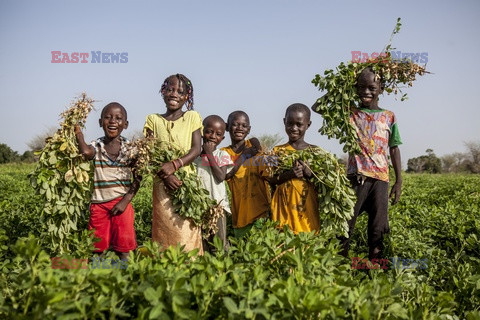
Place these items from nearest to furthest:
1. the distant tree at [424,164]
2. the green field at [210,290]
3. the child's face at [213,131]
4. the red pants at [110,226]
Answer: the green field at [210,290] < the red pants at [110,226] < the child's face at [213,131] < the distant tree at [424,164]

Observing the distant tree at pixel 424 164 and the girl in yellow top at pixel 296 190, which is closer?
the girl in yellow top at pixel 296 190

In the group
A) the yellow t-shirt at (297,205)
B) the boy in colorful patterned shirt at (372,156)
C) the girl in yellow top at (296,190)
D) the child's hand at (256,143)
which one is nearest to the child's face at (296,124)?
the girl in yellow top at (296,190)

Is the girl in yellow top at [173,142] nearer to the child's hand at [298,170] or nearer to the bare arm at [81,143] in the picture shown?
the bare arm at [81,143]

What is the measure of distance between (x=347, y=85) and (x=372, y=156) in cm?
71

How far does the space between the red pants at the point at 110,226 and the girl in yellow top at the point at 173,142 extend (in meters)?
0.24

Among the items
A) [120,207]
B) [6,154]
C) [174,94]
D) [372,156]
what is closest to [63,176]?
[120,207]

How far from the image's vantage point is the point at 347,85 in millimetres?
3809

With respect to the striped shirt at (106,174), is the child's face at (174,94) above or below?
above

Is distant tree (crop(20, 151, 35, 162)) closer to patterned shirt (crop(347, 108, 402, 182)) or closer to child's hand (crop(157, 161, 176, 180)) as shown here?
child's hand (crop(157, 161, 176, 180))

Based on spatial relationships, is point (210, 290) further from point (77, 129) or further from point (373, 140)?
point (373, 140)

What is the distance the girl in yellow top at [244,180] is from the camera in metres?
4.07

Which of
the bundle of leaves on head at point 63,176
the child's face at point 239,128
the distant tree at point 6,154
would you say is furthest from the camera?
the distant tree at point 6,154

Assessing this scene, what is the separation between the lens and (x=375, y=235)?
3.91 metres

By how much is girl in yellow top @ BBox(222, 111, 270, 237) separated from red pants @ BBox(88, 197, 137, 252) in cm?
107
